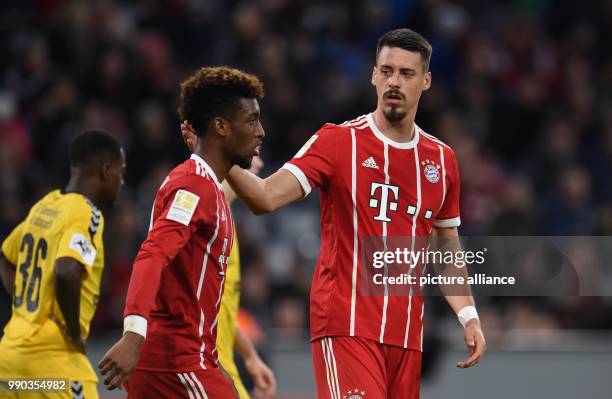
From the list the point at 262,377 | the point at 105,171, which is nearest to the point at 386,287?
the point at 262,377

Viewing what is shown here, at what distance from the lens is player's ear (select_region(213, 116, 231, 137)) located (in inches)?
213

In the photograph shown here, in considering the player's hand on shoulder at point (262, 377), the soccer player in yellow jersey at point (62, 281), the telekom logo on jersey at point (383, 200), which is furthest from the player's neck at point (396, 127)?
the player's hand on shoulder at point (262, 377)

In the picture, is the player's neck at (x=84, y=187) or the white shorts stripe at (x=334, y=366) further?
the player's neck at (x=84, y=187)

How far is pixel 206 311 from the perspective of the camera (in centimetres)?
532

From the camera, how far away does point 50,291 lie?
6195 millimetres

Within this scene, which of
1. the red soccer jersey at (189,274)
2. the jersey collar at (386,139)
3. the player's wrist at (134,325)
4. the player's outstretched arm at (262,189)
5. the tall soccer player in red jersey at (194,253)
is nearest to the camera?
the player's wrist at (134,325)

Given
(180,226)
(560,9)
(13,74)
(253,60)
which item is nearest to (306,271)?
(253,60)

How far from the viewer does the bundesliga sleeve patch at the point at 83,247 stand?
6.07m

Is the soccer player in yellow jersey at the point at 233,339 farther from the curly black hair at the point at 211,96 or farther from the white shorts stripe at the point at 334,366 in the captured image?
the curly black hair at the point at 211,96

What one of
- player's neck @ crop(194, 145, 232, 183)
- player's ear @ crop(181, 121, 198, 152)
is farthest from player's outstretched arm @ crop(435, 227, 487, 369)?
player's ear @ crop(181, 121, 198, 152)

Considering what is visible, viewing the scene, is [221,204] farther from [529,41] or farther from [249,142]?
[529,41]

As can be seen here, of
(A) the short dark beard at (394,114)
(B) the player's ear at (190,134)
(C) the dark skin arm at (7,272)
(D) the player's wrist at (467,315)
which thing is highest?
(A) the short dark beard at (394,114)

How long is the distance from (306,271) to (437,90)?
2.79m

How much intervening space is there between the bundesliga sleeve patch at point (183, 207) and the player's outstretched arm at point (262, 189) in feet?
1.59
